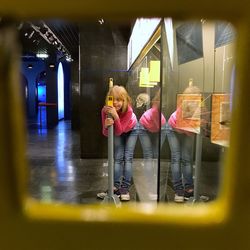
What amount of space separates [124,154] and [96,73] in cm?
304

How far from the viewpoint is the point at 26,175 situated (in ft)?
1.84

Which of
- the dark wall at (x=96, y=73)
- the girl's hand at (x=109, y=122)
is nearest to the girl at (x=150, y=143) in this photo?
the girl's hand at (x=109, y=122)

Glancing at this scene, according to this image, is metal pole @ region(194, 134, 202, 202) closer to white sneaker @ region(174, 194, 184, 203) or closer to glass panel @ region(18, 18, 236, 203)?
glass panel @ region(18, 18, 236, 203)

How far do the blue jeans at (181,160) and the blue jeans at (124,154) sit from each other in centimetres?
49

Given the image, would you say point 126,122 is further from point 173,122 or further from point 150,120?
point 173,122

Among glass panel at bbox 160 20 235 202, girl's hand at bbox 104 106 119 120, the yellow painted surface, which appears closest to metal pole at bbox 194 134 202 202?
glass panel at bbox 160 20 235 202

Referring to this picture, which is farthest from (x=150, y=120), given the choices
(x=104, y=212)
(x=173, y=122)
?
(x=104, y=212)

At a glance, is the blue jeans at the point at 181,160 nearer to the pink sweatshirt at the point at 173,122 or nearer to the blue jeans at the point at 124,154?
the pink sweatshirt at the point at 173,122

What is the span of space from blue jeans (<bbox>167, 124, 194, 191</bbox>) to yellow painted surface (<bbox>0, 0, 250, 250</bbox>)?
10.6ft

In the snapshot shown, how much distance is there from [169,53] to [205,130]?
106 cm

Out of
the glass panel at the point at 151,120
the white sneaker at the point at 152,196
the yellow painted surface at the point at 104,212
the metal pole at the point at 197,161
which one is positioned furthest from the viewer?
the white sneaker at the point at 152,196

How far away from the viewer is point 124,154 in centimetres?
404

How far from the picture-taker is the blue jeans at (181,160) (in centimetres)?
377

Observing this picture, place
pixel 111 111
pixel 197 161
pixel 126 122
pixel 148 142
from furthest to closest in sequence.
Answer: pixel 148 142 < pixel 126 122 < pixel 111 111 < pixel 197 161
